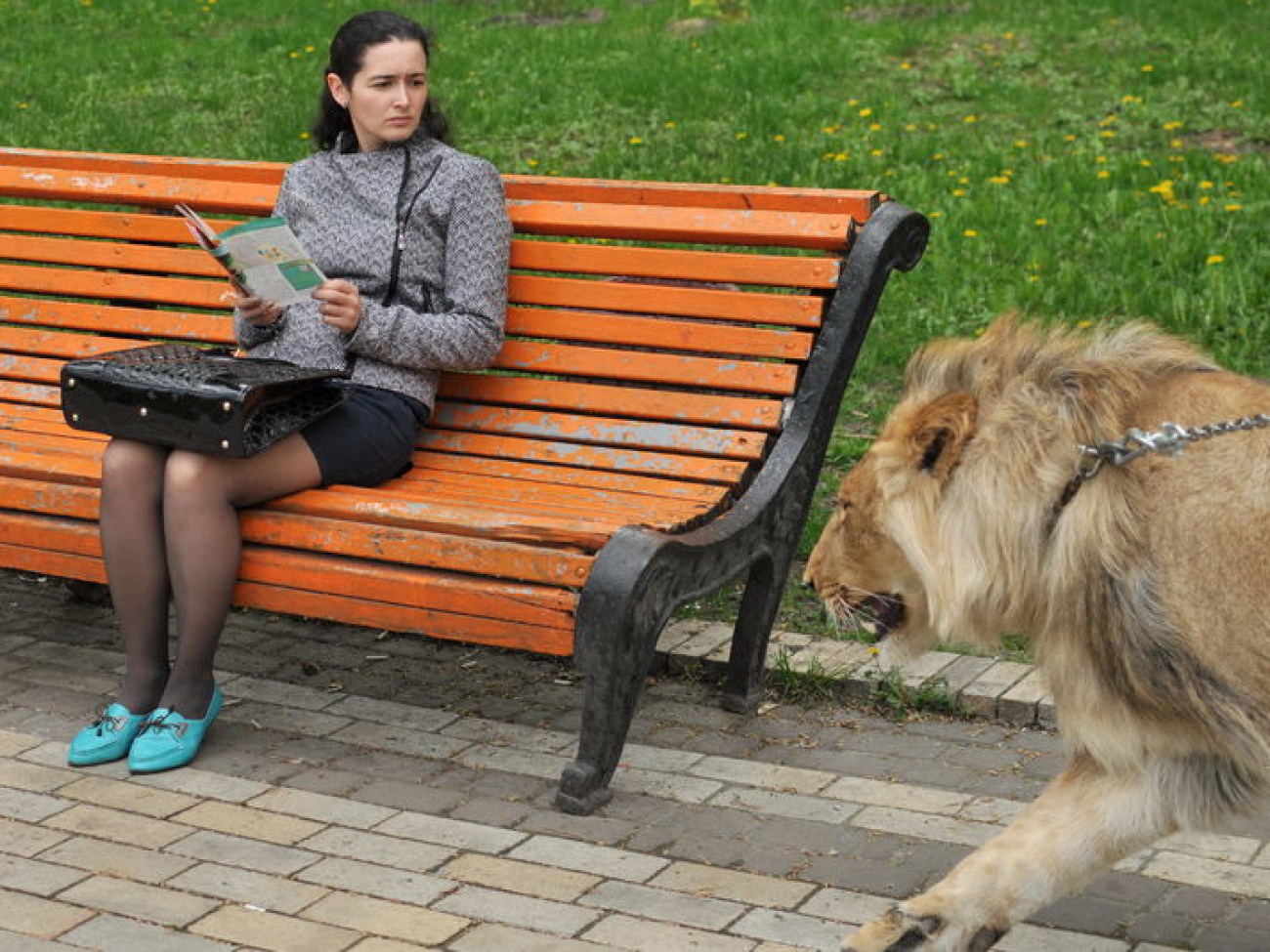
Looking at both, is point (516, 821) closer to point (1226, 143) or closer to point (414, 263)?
point (414, 263)

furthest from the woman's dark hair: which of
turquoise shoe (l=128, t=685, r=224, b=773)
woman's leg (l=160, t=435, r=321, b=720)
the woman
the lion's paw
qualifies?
the lion's paw

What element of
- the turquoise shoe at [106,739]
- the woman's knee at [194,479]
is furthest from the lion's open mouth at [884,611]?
the turquoise shoe at [106,739]

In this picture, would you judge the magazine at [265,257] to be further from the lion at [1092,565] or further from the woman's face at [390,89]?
the lion at [1092,565]

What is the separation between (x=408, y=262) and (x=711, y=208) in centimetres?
85

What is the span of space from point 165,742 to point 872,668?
1.90 m

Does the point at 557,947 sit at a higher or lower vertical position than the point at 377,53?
lower

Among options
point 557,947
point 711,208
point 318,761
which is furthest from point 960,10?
point 557,947

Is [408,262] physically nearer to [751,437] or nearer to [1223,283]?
[751,437]

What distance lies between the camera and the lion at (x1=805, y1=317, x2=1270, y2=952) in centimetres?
326

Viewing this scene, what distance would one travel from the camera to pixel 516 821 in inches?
170

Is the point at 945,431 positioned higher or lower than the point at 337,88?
lower

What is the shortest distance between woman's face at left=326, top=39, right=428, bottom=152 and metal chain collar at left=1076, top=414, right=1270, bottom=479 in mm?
2507

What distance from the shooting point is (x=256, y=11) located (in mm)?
13477

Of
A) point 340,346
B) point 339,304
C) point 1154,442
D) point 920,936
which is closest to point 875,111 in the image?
point 340,346
